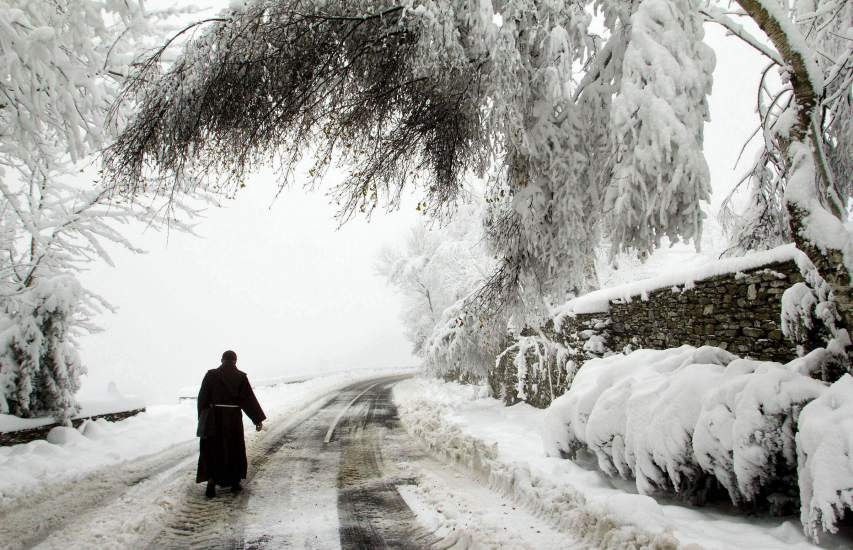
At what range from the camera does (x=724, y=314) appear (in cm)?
604

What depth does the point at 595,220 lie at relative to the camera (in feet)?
16.1

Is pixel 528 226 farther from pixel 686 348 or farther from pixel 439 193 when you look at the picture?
pixel 686 348

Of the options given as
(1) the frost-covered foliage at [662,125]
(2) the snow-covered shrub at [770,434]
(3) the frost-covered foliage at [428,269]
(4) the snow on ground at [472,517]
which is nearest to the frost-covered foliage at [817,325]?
(2) the snow-covered shrub at [770,434]

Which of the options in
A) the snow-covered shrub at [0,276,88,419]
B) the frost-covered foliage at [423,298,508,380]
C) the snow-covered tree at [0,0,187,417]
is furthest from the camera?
the frost-covered foliage at [423,298,508,380]

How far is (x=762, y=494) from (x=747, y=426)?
0.70 metres

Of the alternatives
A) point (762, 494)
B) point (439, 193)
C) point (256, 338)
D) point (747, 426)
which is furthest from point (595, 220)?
point (256, 338)

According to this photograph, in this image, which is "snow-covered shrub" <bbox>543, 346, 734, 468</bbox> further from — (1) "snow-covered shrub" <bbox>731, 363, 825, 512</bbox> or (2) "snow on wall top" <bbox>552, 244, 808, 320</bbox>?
(2) "snow on wall top" <bbox>552, 244, 808, 320</bbox>

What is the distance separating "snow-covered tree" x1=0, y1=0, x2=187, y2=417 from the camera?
4.35m

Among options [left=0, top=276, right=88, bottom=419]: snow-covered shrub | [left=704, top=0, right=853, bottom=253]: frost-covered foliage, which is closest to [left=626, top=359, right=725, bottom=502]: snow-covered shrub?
[left=704, top=0, right=853, bottom=253]: frost-covered foliage

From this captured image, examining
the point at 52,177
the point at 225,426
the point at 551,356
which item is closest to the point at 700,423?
the point at 225,426

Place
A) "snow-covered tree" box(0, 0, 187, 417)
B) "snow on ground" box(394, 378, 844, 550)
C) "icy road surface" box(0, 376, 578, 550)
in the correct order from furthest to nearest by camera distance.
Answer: "snow-covered tree" box(0, 0, 187, 417) < "icy road surface" box(0, 376, 578, 550) < "snow on ground" box(394, 378, 844, 550)

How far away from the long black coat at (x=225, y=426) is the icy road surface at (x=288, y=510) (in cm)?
27

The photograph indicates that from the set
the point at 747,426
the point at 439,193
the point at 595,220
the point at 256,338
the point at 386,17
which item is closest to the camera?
A: the point at 747,426

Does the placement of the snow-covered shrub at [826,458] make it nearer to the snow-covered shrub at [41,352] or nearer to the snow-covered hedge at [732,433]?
the snow-covered hedge at [732,433]
